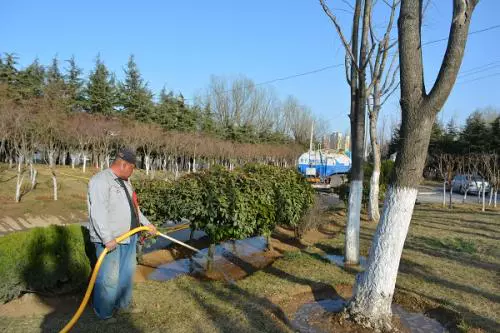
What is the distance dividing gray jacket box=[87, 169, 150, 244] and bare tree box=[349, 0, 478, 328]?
9.02ft

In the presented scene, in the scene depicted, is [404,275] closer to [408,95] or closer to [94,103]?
[408,95]

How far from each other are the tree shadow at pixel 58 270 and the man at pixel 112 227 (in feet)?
0.96

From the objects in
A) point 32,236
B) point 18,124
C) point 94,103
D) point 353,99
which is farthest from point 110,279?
point 94,103

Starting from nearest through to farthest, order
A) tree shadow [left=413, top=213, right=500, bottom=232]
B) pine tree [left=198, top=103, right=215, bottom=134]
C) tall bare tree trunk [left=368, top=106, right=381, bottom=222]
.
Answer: tree shadow [left=413, top=213, right=500, bottom=232] → tall bare tree trunk [left=368, top=106, right=381, bottom=222] → pine tree [left=198, top=103, right=215, bottom=134]

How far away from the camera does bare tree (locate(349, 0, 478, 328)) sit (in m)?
4.22

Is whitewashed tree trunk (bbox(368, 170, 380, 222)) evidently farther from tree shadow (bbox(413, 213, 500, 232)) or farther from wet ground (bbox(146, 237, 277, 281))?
wet ground (bbox(146, 237, 277, 281))

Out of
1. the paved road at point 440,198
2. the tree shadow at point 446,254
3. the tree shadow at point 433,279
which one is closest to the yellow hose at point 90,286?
the tree shadow at point 433,279

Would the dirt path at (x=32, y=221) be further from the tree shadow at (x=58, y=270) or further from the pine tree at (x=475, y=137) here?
the pine tree at (x=475, y=137)

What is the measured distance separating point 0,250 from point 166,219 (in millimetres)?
2805

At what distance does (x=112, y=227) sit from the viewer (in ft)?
14.4

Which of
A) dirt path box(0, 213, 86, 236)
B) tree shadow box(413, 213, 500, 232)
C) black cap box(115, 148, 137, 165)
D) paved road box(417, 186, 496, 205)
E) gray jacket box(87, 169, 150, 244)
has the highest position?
black cap box(115, 148, 137, 165)

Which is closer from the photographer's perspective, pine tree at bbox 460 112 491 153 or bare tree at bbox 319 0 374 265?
bare tree at bbox 319 0 374 265

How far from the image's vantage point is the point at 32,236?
502 cm

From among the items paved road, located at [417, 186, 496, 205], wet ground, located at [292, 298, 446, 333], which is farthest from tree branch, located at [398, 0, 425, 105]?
paved road, located at [417, 186, 496, 205]
